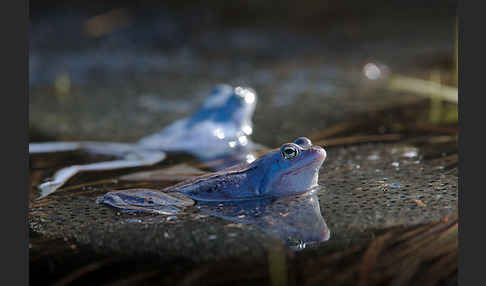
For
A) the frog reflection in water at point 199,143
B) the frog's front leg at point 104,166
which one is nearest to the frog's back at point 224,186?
the frog reflection in water at point 199,143

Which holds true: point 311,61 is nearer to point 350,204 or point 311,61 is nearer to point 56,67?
point 56,67

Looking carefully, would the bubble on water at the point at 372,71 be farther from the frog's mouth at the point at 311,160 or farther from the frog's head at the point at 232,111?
the frog's mouth at the point at 311,160

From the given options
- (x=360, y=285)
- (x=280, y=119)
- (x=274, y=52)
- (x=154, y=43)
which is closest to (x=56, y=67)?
(x=154, y=43)

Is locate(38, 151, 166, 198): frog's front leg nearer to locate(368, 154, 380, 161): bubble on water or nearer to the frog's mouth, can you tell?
the frog's mouth

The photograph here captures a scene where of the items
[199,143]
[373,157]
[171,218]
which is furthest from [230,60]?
[171,218]

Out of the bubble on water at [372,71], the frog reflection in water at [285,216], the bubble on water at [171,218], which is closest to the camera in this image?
the frog reflection in water at [285,216]

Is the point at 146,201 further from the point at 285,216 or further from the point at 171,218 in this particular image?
the point at 285,216

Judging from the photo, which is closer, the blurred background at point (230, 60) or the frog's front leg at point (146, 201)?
the frog's front leg at point (146, 201)
